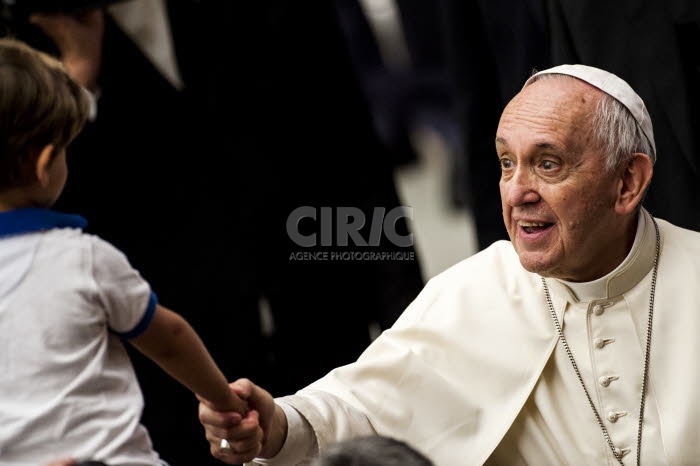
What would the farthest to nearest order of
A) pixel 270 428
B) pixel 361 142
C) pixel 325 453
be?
pixel 361 142 < pixel 270 428 < pixel 325 453

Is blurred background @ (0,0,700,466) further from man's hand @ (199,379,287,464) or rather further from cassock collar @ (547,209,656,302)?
man's hand @ (199,379,287,464)

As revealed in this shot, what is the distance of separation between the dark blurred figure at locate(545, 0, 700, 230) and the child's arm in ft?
6.73

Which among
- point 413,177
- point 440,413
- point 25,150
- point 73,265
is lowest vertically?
point 413,177

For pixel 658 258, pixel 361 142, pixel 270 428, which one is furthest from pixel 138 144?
pixel 658 258

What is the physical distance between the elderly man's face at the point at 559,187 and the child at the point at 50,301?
1205mm

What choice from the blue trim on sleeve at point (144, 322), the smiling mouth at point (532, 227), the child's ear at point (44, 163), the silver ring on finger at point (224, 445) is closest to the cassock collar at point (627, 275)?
the smiling mouth at point (532, 227)

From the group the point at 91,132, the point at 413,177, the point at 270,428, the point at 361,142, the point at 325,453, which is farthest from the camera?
the point at 413,177

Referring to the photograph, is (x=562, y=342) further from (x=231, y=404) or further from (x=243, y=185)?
(x=243, y=185)

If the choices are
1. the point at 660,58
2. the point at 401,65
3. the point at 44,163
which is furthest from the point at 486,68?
the point at 44,163

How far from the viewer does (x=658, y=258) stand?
340 cm

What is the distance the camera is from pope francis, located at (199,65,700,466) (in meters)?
3.28

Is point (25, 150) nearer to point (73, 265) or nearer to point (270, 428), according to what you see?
point (73, 265)

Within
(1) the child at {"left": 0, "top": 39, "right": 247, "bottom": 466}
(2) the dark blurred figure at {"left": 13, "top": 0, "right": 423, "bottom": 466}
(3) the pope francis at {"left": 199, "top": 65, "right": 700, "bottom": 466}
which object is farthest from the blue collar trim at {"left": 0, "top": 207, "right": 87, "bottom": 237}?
(2) the dark blurred figure at {"left": 13, "top": 0, "right": 423, "bottom": 466}

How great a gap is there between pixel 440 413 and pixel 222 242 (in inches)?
69.6
